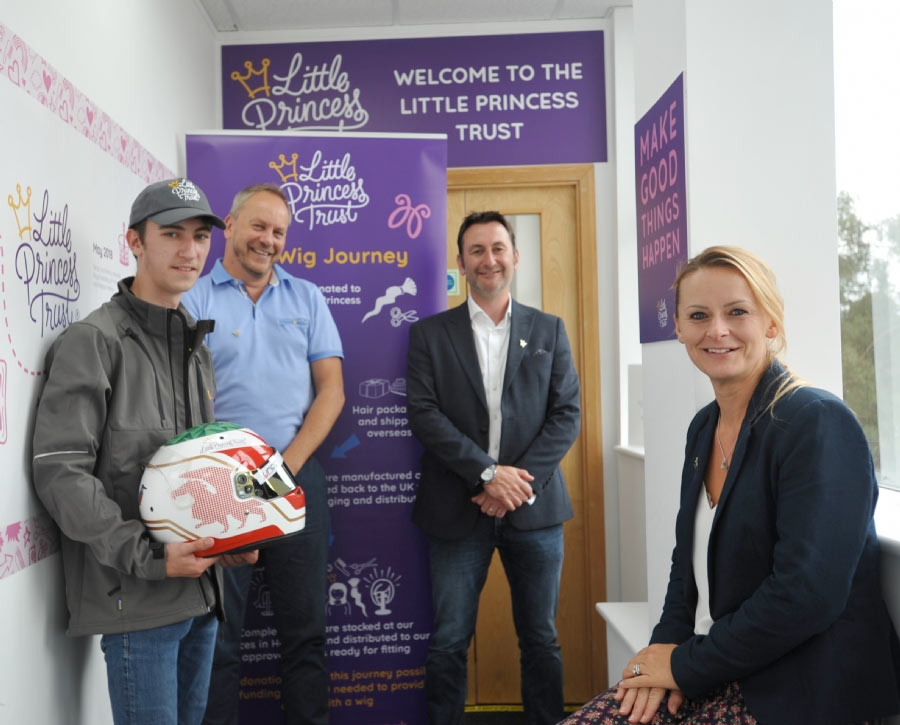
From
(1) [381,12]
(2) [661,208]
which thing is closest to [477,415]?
(2) [661,208]

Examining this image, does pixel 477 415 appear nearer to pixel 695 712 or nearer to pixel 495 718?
pixel 695 712

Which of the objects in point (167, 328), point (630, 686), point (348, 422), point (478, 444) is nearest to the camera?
point (630, 686)

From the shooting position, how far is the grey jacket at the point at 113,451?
1.62m

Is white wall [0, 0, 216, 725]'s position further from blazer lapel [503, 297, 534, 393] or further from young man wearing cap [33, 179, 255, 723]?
blazer lapel [503, 297, 534, 393]

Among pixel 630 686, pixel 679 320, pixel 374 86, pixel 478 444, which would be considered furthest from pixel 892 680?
pixel 374 86

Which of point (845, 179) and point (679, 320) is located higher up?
point (845, 179)

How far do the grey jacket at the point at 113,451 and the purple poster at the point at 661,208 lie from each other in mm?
1217

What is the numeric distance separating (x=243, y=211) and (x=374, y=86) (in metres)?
1.31

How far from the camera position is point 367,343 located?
312 cm

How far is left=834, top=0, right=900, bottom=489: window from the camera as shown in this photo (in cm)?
201

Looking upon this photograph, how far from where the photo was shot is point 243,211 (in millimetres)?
2689

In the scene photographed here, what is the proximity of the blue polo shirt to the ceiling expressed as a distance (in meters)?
1.38

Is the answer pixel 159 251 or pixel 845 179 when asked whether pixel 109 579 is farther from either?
pixel 845 179

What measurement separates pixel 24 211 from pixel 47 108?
30 centimetres
